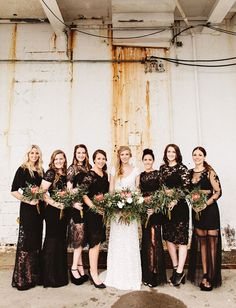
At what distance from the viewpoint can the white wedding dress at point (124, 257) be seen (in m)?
3.38

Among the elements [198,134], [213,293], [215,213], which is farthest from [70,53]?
[213,293]

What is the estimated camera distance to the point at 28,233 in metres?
3.33

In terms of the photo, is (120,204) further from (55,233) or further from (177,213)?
(55,233)

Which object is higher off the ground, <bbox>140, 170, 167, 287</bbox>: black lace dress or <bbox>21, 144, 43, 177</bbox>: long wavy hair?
<bbox>21, 144, 43, 177</bbox>: long wavy hair

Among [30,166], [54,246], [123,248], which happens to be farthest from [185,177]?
[30,166]

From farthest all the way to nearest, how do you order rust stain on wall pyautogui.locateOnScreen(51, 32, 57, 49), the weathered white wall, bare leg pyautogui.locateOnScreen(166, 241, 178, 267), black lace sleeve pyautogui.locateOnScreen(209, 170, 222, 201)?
rust stain on wall pyautogui.locateOnScreen(51, 32, 57, 49)
the weathered white wall
bare leg pyautogui.locateOnScreen(166, 241, 178, 267)
black lace sleeve pyautogui.locateOnScreen(209, 170, 222, 201)

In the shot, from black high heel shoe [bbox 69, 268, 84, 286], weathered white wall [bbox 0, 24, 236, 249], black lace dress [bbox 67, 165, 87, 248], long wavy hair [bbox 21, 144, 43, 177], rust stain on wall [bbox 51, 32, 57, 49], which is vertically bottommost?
black high heel shoe [bbox 69, 268, 84, 286]

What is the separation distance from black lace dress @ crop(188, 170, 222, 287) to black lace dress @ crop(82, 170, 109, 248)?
1.13 metres

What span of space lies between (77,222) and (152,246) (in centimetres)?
95

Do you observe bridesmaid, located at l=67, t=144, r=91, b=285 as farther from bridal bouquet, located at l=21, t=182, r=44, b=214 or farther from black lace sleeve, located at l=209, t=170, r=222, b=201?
black lace sleeve, located at l=209, t=170, r=222, b=201

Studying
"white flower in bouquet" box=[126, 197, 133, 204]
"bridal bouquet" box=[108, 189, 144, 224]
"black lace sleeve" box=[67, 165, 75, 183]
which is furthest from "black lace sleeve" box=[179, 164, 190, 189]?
"black lace sleeve" box=[67, 165, 75, 183]

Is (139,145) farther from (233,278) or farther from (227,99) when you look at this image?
(233,278)

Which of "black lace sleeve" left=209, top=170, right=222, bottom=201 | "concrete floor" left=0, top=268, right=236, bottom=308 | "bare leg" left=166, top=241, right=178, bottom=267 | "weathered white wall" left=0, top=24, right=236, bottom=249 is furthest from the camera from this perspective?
"weathered white wall" left=0, top=24, right=236, bottom=249

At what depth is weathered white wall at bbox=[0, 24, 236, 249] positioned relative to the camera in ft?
16.2
